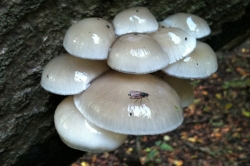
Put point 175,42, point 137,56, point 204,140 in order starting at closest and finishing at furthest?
point 137,56
point 175,42
point 204,140

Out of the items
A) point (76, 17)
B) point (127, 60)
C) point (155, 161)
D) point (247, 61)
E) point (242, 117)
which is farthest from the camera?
point (247, 61)

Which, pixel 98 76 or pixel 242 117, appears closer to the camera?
pixel 98 76

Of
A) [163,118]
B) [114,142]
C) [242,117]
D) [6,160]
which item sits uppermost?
[163,118]

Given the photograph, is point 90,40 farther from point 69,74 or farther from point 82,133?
point 82,133

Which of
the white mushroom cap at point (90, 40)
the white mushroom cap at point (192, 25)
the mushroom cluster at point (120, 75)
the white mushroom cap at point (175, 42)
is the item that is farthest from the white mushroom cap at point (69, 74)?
the white mushroom cap at point (192, 25)

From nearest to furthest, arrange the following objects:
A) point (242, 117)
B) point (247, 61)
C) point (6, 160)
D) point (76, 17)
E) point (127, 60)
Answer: point (127, 60) → point (76, 17) → point (6, 160) → point (242, 117) → point (247, 61)

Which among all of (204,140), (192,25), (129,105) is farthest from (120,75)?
(204,140)

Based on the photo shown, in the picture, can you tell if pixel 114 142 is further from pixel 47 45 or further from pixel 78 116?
pixel 47 45

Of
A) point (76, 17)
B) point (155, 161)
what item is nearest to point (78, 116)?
point (76, 17)

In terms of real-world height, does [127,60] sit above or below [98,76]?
above
